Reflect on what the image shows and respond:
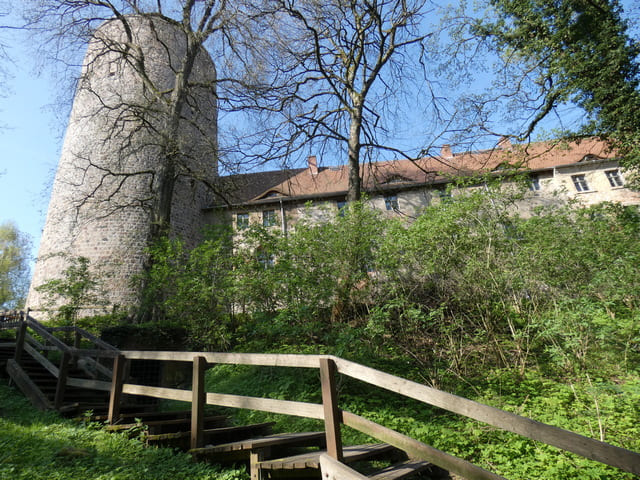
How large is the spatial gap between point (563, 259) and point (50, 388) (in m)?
9.91

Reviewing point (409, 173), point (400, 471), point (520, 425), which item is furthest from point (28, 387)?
point (409, 173)

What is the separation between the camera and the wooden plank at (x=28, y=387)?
4707 mm

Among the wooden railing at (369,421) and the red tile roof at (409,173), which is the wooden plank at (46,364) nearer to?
the wooden railing at (369,421)

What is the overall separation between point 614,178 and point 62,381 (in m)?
23.7

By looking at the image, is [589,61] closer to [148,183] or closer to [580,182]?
[580,182]

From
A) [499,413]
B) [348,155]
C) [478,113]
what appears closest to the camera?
[499,413]

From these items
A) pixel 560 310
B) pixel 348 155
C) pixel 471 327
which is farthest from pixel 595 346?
pixel 348 155

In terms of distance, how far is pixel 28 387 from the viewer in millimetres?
5086

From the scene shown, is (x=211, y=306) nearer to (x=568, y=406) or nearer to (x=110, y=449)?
(x=110, y=449)

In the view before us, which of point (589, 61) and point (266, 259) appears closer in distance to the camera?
point (266, 259)

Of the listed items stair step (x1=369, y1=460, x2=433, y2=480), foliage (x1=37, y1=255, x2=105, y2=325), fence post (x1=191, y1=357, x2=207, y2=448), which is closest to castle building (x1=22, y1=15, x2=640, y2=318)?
foliage (x1=37, y1=255, x2=105, y2=325)

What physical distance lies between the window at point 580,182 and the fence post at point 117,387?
71.1 feet

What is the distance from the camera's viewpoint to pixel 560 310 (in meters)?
6.18

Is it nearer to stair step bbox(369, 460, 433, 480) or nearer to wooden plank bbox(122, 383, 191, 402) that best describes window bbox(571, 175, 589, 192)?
stair step bbox(369, 460, 433, 480)
